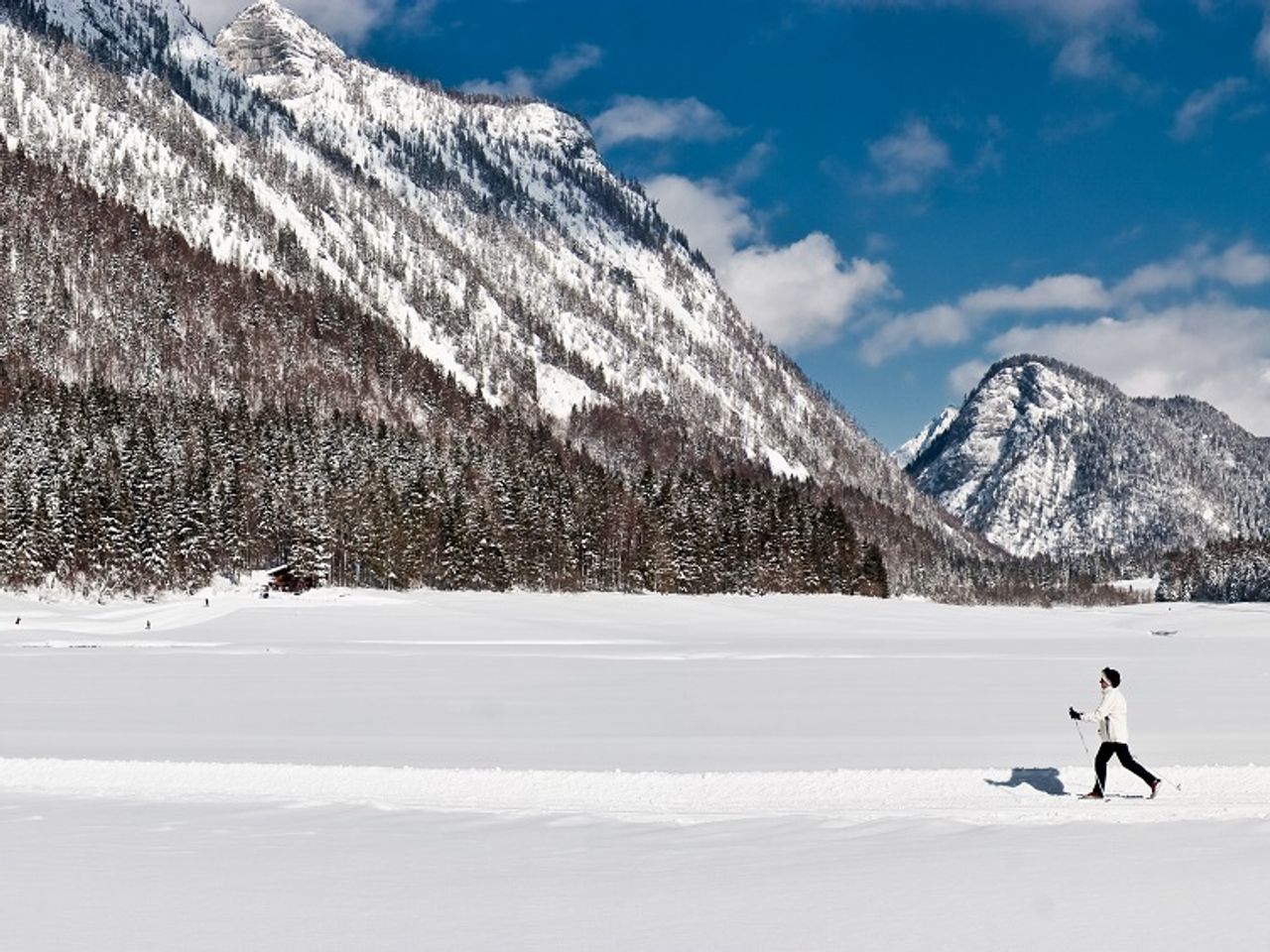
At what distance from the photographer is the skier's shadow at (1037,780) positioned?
1386cm

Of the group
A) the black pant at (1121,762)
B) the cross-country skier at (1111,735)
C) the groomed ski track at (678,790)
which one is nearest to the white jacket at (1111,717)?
the cross-country skier at (1111,735)

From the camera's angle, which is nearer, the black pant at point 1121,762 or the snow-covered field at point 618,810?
the snow-covered field at point 618,810

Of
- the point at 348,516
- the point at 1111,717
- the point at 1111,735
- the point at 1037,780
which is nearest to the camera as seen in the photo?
the point at 1111,735

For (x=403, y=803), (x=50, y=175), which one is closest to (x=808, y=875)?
(x=403, y=803)

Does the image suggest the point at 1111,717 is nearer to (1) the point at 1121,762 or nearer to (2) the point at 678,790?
(1) the point at 1121,762

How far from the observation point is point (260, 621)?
53719mm

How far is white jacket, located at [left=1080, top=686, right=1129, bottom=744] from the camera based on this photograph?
13969 mm

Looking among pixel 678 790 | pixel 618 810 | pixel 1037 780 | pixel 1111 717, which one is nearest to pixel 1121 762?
pixel 1111 717

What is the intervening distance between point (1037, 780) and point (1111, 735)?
1.24 metres

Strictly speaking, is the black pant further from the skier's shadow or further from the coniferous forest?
the coniferous forest

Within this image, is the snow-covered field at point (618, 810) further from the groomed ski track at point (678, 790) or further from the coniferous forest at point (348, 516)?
the coniferous forest at point (348, 516)

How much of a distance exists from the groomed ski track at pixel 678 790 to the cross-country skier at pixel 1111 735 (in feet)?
1.07

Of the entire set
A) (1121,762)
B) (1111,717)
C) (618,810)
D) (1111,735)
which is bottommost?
(618,810)

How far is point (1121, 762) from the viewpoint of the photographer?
13.6 meters
